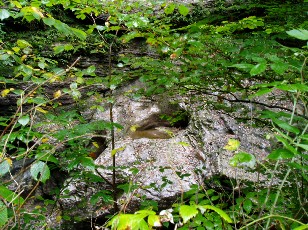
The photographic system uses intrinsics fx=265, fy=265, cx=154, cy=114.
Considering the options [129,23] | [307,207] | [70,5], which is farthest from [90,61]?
[307,207]

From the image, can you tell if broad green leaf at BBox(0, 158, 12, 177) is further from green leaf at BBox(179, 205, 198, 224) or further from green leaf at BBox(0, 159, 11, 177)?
green leaf at BBox(179, 205, 198, 224)

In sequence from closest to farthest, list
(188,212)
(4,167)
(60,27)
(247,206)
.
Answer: (188,212), (4,167), (60,27), (247,206)

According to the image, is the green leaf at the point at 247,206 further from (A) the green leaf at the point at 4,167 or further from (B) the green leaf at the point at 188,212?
(A) the green leaf at the point at 4,167

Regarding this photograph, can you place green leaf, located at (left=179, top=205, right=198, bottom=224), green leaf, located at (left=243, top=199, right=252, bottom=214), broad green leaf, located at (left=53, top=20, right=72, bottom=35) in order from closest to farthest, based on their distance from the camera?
green leaf, located at (left=179, top=205, right=198, bottom=224), broad green leaf, located at (left=53, top=20, right=72, bottom=35), green leaf, located at (left=243, top=199, right=252, bottom=214)

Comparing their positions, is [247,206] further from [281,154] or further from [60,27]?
[60,27]

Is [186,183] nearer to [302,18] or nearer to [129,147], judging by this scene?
[129,147]

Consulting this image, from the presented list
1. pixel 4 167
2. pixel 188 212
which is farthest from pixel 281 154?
pixel 4 167

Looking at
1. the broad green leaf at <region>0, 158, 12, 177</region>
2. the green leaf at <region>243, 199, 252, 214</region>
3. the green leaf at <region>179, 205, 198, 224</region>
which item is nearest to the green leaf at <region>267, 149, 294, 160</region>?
the green leaf at <region>179, 205, 198, 224</region>

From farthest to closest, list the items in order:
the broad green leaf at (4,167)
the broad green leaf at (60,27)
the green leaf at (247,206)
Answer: the green leaf at (247,206) → the broad green leaf at (60,27) → the broad green leaf at (4,167)

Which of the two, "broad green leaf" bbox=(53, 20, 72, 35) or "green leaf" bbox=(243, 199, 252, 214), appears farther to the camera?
"green leaf" bbox=(243, 199, 252, 214)

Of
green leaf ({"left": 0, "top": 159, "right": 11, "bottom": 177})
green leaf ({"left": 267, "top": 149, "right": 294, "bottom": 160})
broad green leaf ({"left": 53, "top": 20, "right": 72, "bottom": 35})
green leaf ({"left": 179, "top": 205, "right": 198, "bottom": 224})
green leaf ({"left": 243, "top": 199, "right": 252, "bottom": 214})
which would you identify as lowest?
green leaf ({"left": 243, "top": 199, "right": 252, "bottom": 214})

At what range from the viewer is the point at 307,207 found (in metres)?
1.52

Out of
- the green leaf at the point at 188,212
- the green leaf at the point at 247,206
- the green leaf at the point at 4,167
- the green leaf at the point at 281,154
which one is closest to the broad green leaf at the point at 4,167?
the green leaf at the point at 4,167

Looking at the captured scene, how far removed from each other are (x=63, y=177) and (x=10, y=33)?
11.2ft
